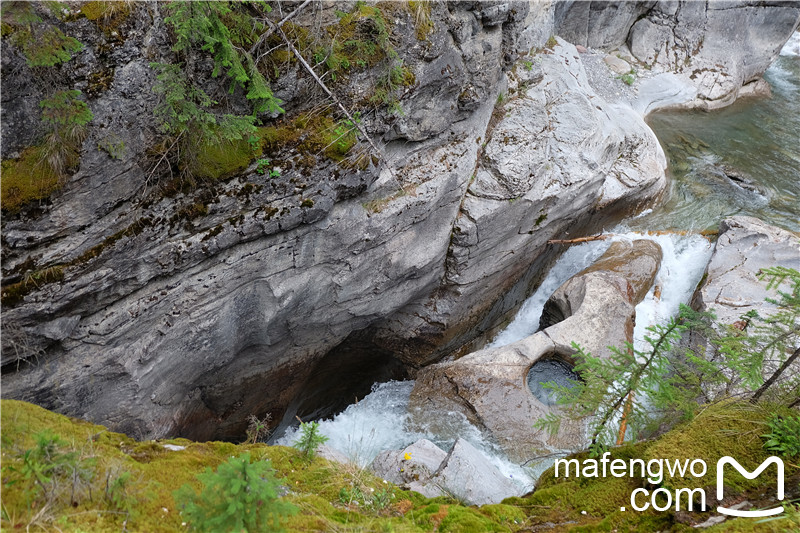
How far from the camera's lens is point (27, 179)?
5879 mm

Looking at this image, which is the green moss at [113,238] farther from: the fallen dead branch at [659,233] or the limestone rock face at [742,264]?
the limestone rock face at [742,264]

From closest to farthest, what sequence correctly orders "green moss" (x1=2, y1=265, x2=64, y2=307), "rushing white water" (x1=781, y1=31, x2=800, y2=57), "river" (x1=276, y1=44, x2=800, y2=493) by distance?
"green moss" (x1=2, y1=265, x2=64, y2=307), "river" (x1=276, y1=44, x2=800, y2=493), "rushing white water" (x1=781, y1=31, x2=800, y2=57)

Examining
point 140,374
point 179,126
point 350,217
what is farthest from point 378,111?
point 140,374

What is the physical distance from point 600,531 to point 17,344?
6.85 metres

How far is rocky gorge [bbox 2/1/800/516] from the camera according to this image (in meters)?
6.25

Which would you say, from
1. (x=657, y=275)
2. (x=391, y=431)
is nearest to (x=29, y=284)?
(x=391, y=431)

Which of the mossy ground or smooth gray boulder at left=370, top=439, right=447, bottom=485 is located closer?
the mossy ground

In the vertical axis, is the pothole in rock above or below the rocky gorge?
below

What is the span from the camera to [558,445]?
29.2 feet

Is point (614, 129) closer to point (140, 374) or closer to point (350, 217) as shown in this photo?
point (350, 217)

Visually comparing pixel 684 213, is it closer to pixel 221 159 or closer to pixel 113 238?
pixel 221 159

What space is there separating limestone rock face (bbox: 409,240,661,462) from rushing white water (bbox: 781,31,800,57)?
1917 cm

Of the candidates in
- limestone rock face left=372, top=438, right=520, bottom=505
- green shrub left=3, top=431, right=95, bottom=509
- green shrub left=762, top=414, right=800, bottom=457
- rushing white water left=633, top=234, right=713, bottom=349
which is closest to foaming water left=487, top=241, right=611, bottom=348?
rushing white water left=633, top=234, right=713, bottom=349

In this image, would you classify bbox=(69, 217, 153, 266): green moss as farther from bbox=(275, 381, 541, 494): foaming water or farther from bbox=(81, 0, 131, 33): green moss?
bbox=(275, 381, 541, 494): foaming water
